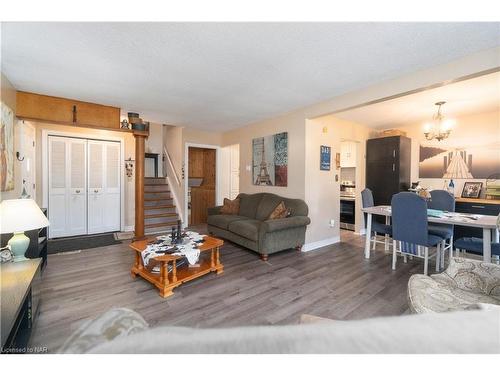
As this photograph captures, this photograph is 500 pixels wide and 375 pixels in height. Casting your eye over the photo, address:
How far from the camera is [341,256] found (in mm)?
3350

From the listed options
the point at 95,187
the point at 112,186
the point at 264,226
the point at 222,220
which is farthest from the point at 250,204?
the point at 95,187

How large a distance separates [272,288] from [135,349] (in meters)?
2.06

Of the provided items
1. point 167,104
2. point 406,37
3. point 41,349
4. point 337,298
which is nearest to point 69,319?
point 41,349

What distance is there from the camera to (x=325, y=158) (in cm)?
389

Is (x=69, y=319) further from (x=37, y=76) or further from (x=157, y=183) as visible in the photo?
(x=157, y=183)

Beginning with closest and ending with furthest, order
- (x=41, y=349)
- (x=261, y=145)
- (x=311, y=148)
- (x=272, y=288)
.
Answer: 1. (x=41, y=349)
2. (x=272, y=288)
3. (x=311, y=148)
4. (x=261, y=145)

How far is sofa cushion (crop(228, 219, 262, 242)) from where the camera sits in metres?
3.23

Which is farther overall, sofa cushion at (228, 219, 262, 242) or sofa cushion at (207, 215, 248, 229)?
sofa cushion at (207, 215, 248, 229)

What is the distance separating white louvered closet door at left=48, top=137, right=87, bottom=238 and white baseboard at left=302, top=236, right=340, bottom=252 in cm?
446

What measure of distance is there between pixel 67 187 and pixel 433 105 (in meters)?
6.74

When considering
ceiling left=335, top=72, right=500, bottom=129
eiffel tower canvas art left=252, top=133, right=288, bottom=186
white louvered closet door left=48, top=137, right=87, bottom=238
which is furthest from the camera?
white louvered closet door left=48, top=137, right=87, bottom=238

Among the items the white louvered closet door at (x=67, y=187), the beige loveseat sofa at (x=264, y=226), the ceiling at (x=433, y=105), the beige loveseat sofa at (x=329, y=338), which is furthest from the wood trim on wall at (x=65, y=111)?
the ceiling at (x=433, y=105)

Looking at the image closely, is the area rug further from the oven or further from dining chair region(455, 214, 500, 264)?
dining chair region(455, 214, 500, 264)

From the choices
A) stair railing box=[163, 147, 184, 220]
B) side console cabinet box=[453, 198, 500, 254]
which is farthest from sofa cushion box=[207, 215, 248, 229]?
side console cabinet box=[453, 198, 500, 254]
